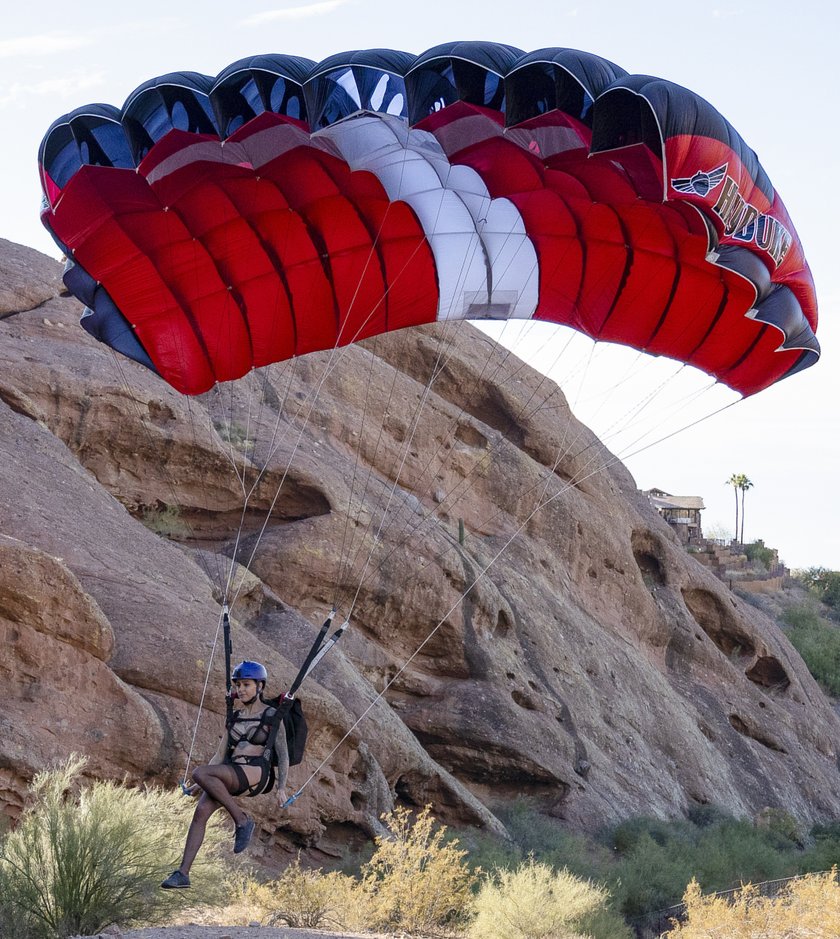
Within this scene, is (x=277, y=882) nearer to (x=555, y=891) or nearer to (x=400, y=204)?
(x=555, y=891)

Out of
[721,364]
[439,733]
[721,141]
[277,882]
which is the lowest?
[277,882]

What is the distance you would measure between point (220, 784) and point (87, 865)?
7.11 ft

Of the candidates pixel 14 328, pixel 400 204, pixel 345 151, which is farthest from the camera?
pixel 14 328

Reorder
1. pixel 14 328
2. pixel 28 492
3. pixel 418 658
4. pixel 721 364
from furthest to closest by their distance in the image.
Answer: pixel 418 658, pixel 14 328, pixel 28 492, pixel 721 364

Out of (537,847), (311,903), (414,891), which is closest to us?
(311,903)

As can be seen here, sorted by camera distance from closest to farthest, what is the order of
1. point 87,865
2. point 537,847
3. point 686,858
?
point 87,865, point 537,847, point 686,858

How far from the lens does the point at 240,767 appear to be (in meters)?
8.53

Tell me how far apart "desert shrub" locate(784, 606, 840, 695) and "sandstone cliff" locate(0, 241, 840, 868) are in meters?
4.55

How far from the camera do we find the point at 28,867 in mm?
9750

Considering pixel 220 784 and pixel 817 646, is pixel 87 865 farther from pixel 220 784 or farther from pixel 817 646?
pixel 817 646

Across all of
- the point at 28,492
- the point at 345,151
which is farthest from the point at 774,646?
the point at 345,151

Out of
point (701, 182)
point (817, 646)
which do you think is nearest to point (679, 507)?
point (817, 646)

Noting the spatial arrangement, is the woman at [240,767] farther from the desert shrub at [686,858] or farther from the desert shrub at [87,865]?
the desert shrub at [686,858]

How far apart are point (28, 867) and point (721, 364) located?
27.0ft
